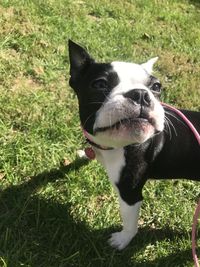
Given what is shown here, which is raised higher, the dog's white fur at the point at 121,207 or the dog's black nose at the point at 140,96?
the dog's black nose at the point at 140,96

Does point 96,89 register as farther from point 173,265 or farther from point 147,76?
point 173,265

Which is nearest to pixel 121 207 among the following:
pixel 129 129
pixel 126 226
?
pixel 126 226

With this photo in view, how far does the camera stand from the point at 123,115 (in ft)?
8.01

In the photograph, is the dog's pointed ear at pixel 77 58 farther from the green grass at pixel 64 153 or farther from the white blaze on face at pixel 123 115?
the green grass at pixel 64 153

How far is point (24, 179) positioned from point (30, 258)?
716 mm

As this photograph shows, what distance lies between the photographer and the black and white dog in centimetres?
248

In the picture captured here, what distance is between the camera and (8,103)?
4195 millimetres

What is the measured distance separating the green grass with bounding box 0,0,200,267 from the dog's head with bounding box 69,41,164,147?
0.89m

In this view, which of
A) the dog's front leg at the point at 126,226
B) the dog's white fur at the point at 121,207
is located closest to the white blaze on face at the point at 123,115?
the dog's white fur at the point at 121,207

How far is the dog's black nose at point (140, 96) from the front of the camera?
2461 mm

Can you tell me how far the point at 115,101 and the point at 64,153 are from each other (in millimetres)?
1524

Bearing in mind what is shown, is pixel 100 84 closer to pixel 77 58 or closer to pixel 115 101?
pixel 115 101

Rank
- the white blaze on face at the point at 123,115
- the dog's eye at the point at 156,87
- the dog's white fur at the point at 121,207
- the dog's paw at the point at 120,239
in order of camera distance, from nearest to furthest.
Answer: the white blaze on face at the point at 123,115
the dog's eye at the point at 156,87
the dog's white fur at the point at 121,207
the dog's paw at the point at 120,239

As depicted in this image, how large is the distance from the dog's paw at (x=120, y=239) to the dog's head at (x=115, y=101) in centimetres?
83
